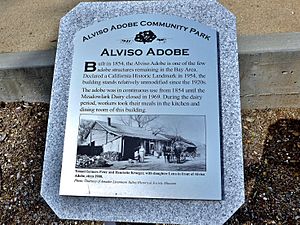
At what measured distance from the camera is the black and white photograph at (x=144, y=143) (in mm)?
1726

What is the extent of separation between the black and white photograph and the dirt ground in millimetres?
1429

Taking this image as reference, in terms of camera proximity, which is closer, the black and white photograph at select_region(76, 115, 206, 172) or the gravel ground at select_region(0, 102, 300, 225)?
the black and white photograph at select_region(76, 115, 206, 172)

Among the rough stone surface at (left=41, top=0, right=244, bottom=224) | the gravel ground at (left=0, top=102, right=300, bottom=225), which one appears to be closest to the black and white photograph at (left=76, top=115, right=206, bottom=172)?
the rough stone surface at (left=41, top=0, right=244, bottom=224)

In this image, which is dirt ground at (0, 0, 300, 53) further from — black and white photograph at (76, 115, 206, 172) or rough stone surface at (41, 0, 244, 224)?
black and white photograph at (76, 115, 206, 172)

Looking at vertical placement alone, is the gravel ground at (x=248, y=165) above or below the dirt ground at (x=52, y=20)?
below

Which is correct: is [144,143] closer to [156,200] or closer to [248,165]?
[156,200]

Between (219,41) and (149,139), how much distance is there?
520 millimetres

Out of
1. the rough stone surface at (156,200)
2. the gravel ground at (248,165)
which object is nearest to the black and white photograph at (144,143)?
the rough stone surface at (156,200)

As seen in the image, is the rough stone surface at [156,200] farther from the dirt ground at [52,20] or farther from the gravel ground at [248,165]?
the dirt ground at [52,20]

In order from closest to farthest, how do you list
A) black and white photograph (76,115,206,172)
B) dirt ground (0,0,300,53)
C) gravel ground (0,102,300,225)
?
black and white photograph (76,115,206,172) < gravel ground (0,102,300,225) < dirt ground (0,0,300,53)

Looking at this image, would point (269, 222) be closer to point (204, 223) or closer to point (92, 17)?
point (204, 223)

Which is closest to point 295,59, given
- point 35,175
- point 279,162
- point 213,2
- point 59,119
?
point 279,162

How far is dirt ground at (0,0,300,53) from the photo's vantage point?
3059 millimetres

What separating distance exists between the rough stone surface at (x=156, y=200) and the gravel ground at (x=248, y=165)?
669 millimetres
